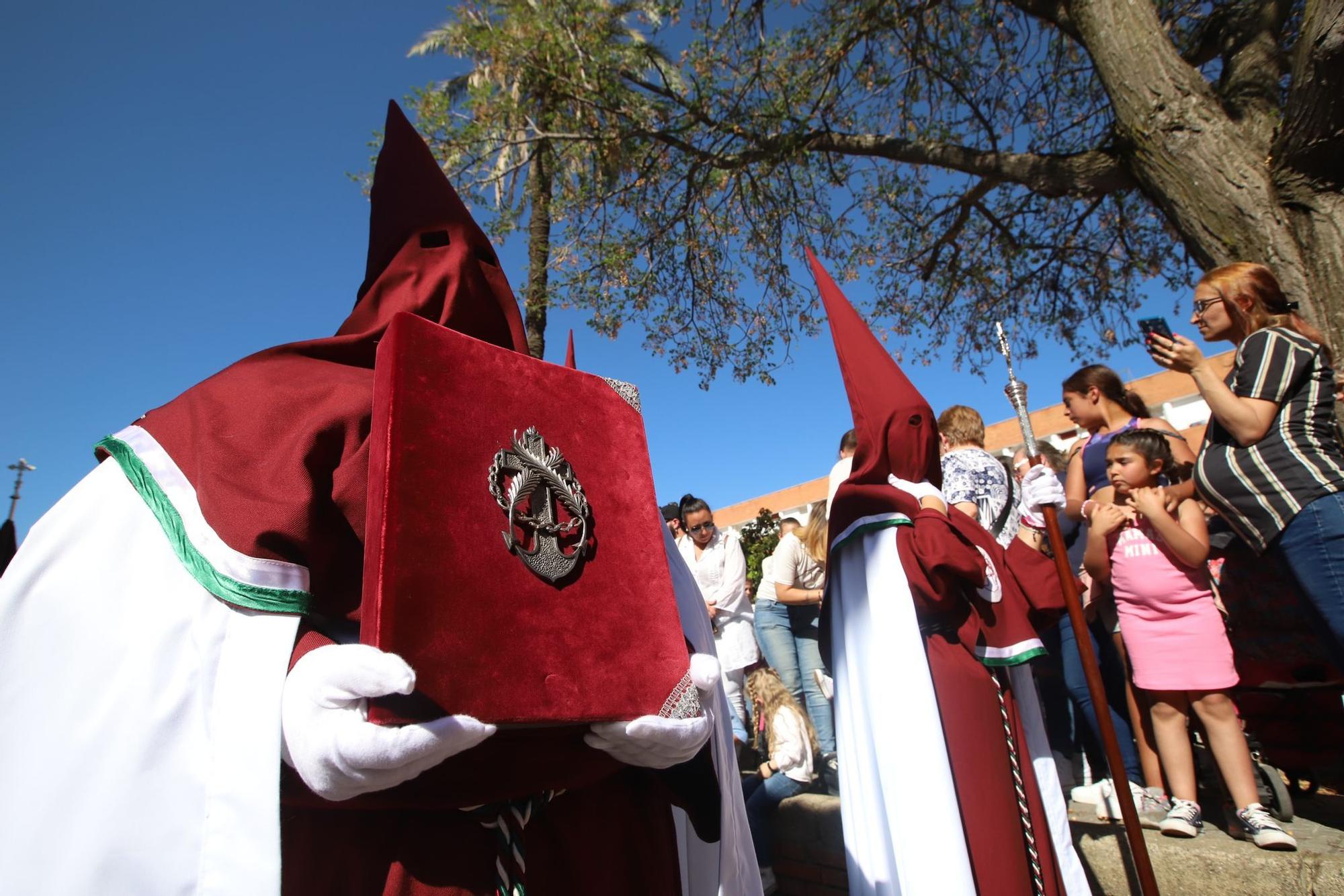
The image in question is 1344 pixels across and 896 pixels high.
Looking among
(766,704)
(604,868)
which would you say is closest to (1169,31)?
(766,704)

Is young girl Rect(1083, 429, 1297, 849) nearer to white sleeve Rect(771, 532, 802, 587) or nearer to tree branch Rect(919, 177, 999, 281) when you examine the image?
white sleeve Rect(771, 532, 802, 587)

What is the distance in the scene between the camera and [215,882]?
3.27 ft

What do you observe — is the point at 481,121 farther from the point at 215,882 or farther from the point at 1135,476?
the point at 215,882

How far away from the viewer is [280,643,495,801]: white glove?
94 centimetres

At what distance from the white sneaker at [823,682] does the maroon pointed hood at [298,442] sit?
3654 millimetres

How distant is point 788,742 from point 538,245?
20.2ft

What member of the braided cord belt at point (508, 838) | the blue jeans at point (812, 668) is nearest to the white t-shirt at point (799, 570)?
the blue jeans at point (812, 668)

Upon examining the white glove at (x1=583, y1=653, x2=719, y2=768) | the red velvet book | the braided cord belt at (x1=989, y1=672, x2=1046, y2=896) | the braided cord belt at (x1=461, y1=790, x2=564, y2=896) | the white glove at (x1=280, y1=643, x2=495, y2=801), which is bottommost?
the braided cord belt at (x1=989, y1=672, x2=1046, y2=896)

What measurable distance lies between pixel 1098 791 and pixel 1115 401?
1.78 metres

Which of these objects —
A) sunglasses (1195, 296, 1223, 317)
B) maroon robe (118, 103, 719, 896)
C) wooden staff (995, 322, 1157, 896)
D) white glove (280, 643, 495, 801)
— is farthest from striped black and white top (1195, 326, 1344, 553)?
white glove (280, 643, 495, 801)

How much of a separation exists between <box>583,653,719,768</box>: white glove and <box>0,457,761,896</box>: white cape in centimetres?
45

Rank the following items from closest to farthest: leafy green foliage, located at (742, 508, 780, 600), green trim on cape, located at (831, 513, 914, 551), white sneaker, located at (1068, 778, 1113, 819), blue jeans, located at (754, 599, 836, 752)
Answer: green trim on cape, located at (831, 513, 914, 551) → white sneaker, located at (1068, 778, 1113, 819) → blue jeans, located at (754, 599, 836, 752) → leafy green foliage, located at (742, 508, 780, 600)

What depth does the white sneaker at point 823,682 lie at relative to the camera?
4.57 metres

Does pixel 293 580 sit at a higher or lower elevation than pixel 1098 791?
higher
